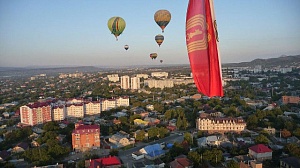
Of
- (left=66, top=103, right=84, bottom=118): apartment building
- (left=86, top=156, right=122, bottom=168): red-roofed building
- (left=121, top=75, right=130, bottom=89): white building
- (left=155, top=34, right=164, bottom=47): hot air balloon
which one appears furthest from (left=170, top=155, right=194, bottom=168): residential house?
(left=121, top=75, right=130, bottom=89): white building

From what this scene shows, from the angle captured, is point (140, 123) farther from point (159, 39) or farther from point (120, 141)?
point (159, 39)

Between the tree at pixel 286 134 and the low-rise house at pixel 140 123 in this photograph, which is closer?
the tree at pixel 286 134

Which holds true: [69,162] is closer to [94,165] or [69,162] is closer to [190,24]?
[94,165]

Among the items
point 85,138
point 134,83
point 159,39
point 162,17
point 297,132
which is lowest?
point 85,138

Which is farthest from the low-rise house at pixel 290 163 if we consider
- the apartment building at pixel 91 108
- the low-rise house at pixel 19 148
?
the apartment building at pixel 91 108

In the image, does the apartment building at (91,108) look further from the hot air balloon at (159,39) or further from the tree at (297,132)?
the tree at (297,132)

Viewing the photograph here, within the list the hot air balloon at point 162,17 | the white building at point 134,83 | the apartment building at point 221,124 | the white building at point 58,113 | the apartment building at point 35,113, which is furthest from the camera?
the white building at point 134,83

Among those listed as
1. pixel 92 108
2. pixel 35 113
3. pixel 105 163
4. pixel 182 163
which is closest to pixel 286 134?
pixel 182 163
